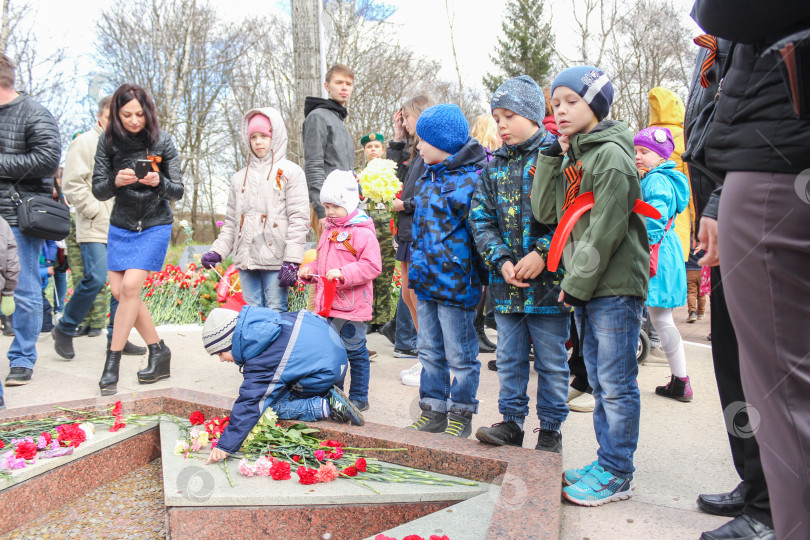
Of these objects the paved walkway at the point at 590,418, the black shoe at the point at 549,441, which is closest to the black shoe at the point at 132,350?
the paved walkway at the point at 590,418

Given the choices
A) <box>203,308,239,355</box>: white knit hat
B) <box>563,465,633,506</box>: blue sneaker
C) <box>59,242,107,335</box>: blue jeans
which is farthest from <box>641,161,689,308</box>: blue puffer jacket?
<box>59,242,107,335</box>: blue jeans

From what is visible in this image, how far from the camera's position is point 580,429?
11.9 ft

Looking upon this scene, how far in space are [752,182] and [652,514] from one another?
1.50m

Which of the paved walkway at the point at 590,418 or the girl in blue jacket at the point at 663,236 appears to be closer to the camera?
the paved walkway at the point at 590,418

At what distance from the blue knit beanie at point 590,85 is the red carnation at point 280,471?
2066 millimetres

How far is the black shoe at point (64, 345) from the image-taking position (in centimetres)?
546

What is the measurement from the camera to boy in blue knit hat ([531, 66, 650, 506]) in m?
2.51

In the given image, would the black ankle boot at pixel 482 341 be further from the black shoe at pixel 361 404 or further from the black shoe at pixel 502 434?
the black shoe at pixel 502 434

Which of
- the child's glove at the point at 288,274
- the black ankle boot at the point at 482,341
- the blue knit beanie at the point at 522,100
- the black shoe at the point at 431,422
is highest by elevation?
the blue knit beanie at the point at 522,100

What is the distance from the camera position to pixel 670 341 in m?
4.12

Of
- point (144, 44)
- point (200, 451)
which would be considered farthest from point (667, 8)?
point (200, 451)

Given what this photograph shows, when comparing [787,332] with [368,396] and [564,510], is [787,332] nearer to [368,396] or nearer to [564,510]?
[564,510]

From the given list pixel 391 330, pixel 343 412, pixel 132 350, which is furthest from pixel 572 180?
pixel 132 350

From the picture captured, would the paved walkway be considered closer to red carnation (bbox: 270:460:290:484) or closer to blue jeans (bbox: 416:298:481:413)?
blue jeans (bbox: 416:298:481:413)
